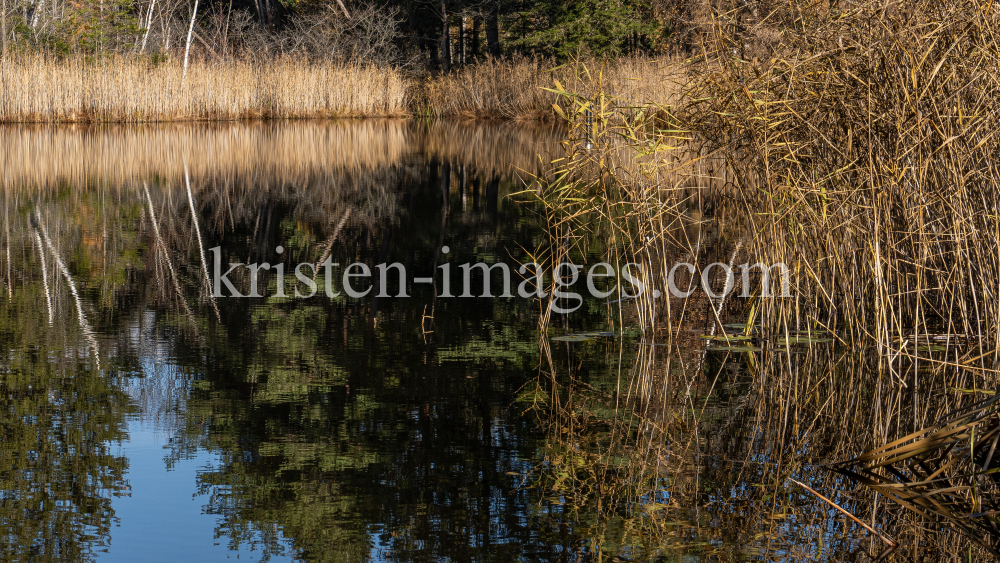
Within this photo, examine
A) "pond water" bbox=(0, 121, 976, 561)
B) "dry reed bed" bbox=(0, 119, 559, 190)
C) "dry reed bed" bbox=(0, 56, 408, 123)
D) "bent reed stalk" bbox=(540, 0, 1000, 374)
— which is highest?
"dry reed bed" bbox=(0, 56, 408, 123)

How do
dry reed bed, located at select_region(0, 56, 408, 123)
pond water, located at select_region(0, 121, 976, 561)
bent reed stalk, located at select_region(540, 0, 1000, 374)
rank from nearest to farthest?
pond water, located at select_region(0, 121, 976, 561), bent reed stalk, located at select_region(540, 0, 1000, 374), dry reed bed, located at select_region(0, 56, 408, 123)

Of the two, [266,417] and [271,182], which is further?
[271,182]

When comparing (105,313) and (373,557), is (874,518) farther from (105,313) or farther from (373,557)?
(105,313)

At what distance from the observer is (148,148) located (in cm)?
1903

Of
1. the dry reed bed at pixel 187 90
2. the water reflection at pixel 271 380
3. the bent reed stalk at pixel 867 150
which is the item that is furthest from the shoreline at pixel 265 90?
the bent reed stalk at pixel 867 150

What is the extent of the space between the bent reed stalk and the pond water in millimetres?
537

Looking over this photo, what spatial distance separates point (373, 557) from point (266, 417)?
1608 millimetres

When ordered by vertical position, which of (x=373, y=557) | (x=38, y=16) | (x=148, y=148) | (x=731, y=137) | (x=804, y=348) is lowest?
(x=373, y=557)

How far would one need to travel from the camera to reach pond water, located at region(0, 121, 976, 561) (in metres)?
3.48

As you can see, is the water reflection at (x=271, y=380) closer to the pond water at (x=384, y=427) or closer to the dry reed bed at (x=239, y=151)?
the pond water at (x=384, y=427)

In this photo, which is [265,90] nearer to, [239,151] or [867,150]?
[239,151]

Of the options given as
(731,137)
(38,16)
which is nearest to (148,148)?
(38,16)

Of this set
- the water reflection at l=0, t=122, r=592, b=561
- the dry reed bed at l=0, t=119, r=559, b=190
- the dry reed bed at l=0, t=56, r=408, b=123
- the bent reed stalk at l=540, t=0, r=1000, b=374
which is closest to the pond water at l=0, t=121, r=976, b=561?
the water reflection at l=0, t=122, r=592, b=561

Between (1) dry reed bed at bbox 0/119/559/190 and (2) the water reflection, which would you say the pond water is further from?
(1) dry reed bed at bbox 0/119/559/190
